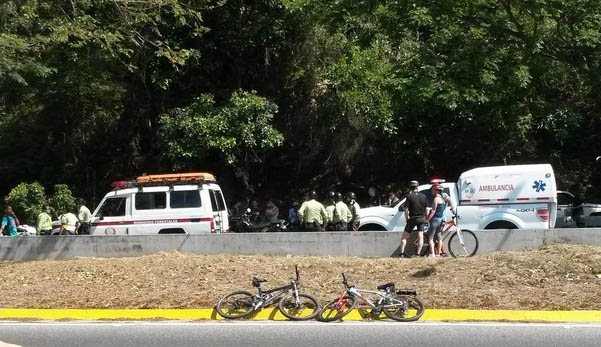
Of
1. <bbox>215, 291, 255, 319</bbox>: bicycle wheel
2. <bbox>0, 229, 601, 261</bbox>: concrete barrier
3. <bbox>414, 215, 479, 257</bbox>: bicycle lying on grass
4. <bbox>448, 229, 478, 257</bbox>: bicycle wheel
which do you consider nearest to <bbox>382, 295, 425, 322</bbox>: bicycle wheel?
<bbox>215, 291, 255, 319</bbox>: bicycle wheel

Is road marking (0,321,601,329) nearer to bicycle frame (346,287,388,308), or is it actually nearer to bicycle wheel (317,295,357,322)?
bicycle wheel (317,295,357,322)

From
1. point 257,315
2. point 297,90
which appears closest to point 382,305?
point 257,315

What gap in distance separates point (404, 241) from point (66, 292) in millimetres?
6619

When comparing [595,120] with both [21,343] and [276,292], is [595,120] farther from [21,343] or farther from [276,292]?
[21,343]

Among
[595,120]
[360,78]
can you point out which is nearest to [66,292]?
[360,78]

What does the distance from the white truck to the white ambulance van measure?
430 cm

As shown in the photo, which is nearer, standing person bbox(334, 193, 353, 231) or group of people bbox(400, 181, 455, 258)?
group of people bbox(400, 181, 455, 258)

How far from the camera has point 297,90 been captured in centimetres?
2750

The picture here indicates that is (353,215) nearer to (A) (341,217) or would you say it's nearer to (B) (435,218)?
(A) (341,217)

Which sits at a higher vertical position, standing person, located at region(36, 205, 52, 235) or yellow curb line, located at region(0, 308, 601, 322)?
standing person, located at region(36, 205, 52, 235)

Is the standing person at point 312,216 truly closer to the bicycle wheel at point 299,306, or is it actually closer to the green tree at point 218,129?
the green tree at point 218,129

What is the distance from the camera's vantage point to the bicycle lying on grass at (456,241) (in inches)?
579

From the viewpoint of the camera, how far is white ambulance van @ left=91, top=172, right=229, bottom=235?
18.3 metres

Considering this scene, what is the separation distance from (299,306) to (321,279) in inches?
66.1
